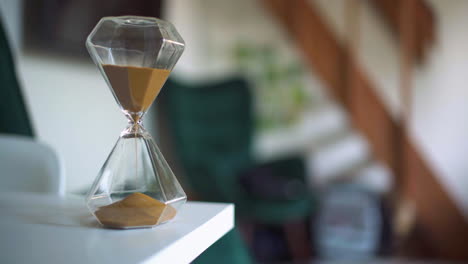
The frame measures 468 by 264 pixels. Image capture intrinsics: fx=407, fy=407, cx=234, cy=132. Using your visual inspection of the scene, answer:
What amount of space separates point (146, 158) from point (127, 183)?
0.04 meters

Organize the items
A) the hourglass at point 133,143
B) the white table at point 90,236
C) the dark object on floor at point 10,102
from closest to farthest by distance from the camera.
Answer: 1. the white table at point 90,236
2. the hourglass at point 133,143
3. the dark object on floor at point 10,102

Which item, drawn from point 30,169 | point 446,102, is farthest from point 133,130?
point 446,102

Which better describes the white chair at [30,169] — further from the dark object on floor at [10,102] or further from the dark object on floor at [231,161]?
the dark object on floor at [231,161]

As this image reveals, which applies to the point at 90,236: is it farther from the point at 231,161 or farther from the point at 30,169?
the point at 231,161

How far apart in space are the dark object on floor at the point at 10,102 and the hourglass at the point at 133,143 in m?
0.61

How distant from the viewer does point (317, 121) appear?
3.29 m

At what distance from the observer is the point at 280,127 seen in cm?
340

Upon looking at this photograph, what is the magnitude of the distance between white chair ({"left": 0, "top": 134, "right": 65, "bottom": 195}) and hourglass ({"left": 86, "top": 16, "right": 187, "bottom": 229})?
363mm

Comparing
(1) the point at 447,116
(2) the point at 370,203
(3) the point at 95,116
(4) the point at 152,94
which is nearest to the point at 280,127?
(2) the point at 370,203

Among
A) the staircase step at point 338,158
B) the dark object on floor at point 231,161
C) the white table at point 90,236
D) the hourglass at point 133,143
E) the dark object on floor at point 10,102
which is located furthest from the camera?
the staircase step at point 338,158

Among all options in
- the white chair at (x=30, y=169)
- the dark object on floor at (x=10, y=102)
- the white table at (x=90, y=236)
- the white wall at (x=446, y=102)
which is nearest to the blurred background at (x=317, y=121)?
the white wall at (x=446, y=102)

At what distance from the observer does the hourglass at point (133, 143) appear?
502 millimetres

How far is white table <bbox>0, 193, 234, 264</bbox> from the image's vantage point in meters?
0.40

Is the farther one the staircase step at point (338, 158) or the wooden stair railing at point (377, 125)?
the staircase step at point (338, 158)
